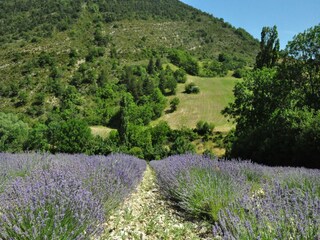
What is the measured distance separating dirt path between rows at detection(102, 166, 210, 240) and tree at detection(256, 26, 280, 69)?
78.4 feet

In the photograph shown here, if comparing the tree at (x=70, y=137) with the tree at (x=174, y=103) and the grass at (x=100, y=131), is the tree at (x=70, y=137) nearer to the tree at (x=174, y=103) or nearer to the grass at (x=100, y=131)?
the grass at (x=100, y=131)

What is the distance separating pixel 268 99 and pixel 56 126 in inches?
1271

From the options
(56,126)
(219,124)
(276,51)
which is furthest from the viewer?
(219,124)

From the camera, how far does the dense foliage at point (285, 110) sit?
12.5m

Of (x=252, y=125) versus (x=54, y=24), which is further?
(x=54, y=24)

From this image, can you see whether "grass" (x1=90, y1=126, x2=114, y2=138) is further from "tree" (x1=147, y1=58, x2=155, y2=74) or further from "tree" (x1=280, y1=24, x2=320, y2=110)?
"tree" (x1=280, y1=24, x2=320, y2=110)

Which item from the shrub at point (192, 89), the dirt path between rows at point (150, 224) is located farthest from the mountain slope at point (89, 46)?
the dirt path between rows at point (150, 224)

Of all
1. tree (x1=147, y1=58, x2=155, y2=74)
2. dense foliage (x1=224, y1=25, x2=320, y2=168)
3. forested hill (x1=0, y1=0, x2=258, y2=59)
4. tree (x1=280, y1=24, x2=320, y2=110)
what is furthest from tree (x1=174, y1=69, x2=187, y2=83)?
tree (x1=280, y1=24, x2=320, y2=110)

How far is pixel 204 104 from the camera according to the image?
6556 cm

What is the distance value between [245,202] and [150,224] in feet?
4.35

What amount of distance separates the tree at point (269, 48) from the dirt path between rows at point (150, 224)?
23904mm

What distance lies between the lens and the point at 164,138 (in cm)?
4812

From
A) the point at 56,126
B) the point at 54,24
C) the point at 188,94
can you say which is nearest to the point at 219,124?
the point at 188,94

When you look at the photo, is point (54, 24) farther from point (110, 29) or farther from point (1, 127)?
point (1, 127)
